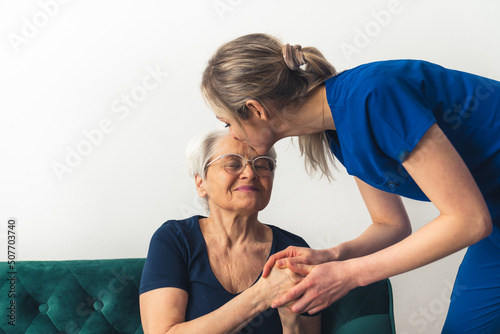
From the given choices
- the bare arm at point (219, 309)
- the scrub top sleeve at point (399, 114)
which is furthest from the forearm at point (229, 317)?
the scrub top sleeve at point (399, 114)

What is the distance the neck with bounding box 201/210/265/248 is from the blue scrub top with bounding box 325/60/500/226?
0.49m

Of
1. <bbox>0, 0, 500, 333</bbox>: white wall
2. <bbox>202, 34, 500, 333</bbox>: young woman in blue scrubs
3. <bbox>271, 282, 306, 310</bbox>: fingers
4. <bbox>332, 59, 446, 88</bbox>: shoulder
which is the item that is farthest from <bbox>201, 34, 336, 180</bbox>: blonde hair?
<bbox>0, 0, 500, 333</bbox>: white wall

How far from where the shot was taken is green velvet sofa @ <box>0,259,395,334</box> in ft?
6.17

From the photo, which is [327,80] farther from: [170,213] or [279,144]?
[170,213]

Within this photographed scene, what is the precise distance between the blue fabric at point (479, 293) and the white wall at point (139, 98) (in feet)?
2.87

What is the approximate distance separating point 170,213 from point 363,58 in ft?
3.73

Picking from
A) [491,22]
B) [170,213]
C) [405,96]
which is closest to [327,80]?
[405,96]

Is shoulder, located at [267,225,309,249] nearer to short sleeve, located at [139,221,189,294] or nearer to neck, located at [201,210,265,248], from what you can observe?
neck, located at [201,210,265,248]

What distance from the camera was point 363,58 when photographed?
240 centimetres

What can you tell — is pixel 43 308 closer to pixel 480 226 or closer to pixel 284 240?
pixel 284 240

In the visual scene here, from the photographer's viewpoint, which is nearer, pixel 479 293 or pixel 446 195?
pixel 446 195

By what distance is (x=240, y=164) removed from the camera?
5.77ft

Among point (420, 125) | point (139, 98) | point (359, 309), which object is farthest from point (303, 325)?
point (139, 98)

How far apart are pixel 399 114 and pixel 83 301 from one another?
135cm
